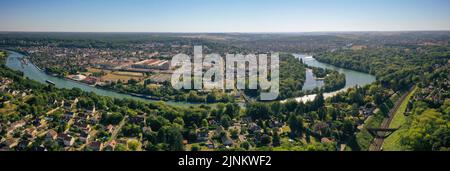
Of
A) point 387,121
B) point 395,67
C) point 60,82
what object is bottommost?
point 387,121

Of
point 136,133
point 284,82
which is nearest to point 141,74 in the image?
point 284,82

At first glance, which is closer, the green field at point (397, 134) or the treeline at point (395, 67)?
the green field at point (397, 134)

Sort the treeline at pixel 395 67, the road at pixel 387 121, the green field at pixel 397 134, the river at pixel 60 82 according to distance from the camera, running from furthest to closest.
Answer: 1. the treeline at pixel 395 67
2. the river at pixel 60 82
3. the road at pixel 387 121
4. the green field at pixel 397 134

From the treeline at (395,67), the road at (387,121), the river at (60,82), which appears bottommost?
the road at (387,121)

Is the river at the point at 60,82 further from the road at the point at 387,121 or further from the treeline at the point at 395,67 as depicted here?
the treeline at the point at 395,67

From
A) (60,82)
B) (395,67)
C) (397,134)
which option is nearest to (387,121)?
(397,134)

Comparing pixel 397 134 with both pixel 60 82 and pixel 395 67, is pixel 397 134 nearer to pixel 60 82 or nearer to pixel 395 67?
pixel 395 67

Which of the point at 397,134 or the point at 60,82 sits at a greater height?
the point at 60,82

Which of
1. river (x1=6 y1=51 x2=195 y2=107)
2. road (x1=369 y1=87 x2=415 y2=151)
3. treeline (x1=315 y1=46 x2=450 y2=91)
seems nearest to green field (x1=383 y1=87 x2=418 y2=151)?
road (x1=369 y1=87 x2=415 y2=151)

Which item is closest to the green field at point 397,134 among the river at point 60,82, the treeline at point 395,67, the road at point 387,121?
the road at point 387,121

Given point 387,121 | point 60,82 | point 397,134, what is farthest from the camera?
point 60,82

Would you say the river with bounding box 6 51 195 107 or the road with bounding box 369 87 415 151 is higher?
the river with bounding box 6 51 195 107

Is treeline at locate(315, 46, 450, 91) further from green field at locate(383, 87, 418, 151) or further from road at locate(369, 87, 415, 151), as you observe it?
green field at locate(383, 87, 418, 151)
